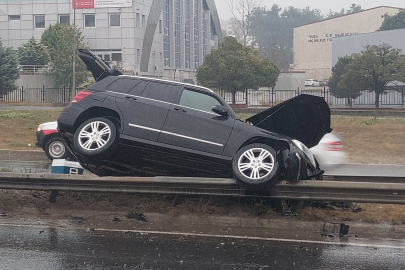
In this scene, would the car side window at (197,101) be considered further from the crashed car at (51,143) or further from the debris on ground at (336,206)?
the crashed car at (51,143)

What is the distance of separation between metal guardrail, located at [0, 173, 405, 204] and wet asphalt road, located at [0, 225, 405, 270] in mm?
691

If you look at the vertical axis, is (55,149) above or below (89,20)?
below

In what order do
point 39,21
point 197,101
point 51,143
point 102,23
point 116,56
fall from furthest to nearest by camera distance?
point 39,21 < point 102,23 < point 116,56 < point 51,143 < point 197,101

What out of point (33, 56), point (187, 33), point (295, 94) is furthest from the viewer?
point (187, 33)

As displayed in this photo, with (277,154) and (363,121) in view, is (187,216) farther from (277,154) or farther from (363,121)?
(363,121)

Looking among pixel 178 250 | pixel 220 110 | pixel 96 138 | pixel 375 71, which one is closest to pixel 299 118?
pixel 220 110

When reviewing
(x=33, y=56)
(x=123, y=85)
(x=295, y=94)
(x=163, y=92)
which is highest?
(x=33, y=56)

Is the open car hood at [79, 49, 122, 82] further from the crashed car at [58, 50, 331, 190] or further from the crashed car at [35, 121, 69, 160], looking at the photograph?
the crashed car at [35, 121, 69, 160]

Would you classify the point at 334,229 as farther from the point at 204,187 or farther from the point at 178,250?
the point at 178,250

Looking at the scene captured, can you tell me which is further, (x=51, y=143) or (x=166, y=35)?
(x=166, y=35)

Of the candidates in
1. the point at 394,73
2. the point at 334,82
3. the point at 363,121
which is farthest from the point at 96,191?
the point at 334,82

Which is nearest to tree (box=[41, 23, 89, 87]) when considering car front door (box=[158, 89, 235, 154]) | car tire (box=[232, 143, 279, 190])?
car front door (box=[158, 89, 235, 154])

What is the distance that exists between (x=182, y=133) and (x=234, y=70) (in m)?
35.3

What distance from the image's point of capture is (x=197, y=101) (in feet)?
31.1
